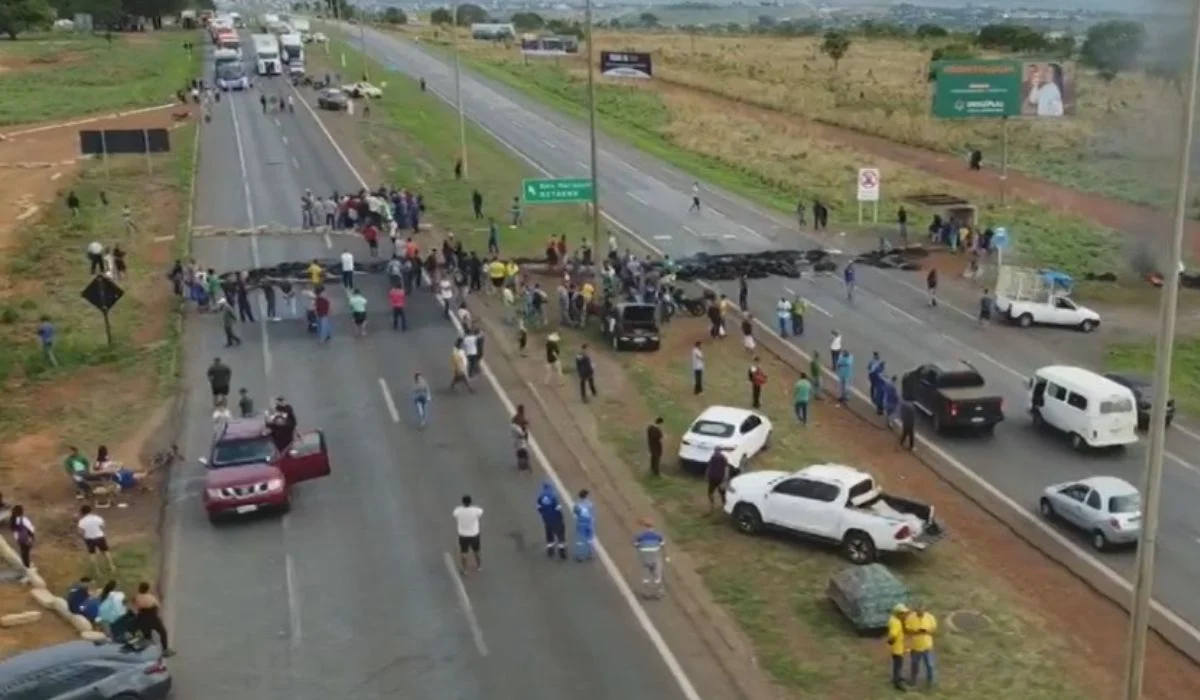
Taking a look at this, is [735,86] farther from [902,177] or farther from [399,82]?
[902,177]

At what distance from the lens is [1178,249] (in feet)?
49.8

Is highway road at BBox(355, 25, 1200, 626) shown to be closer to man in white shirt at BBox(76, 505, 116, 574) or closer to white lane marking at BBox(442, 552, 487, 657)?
white lane marking at BBox(442, 552, 487, 657)

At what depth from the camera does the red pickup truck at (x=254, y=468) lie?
82.3 feet

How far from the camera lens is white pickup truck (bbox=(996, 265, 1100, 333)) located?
42.6 m

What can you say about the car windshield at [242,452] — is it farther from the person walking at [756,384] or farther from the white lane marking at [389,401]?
the person walking at [756,384]

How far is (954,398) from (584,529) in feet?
41.8

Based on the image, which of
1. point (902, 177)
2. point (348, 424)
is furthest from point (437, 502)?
point (902, 177)

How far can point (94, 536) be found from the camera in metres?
22.8

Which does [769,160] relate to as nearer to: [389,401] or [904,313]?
[904,313]

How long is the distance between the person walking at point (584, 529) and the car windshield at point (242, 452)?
6968 mm

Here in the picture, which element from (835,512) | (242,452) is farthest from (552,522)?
(242,452)

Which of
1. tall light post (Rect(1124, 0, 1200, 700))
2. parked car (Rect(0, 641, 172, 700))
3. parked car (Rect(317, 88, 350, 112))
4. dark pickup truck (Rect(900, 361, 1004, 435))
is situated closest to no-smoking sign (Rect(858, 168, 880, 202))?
dark pickup truck (Rect(900, 361, 1004, 435))

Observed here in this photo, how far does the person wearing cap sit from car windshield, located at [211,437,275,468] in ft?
43.3

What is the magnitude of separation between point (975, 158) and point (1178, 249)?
61.8m
